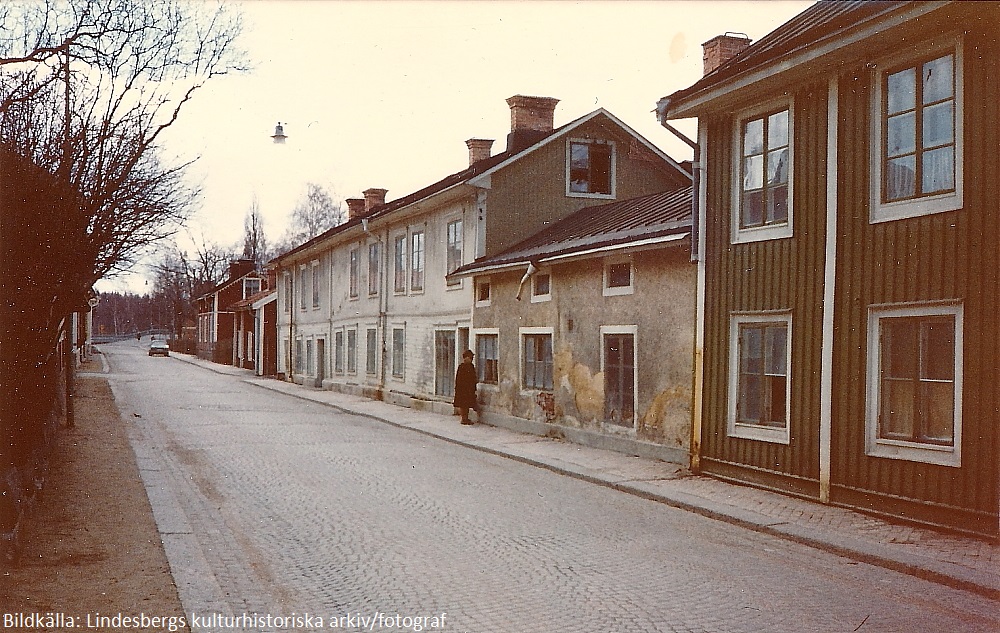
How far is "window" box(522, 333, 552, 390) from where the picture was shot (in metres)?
18.3

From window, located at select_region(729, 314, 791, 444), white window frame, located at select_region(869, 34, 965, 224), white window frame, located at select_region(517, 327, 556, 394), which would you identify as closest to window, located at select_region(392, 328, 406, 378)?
white window frame, located at select_region(517, 327, 556, 394)

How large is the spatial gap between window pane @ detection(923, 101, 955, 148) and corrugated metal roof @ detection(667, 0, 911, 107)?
1141mm

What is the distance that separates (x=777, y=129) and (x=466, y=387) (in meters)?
10.9

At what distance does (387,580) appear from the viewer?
7.13 meters

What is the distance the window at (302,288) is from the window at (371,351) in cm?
993

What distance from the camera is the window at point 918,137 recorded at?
9.40 metres

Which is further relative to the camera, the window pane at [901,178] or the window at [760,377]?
the window at [760,377]

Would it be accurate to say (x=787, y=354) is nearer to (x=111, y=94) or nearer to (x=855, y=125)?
(x=855, y=125)

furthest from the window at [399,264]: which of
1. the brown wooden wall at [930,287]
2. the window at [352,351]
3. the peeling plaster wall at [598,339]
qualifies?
the brown wooden wall at [930,287]

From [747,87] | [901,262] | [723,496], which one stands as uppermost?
[747,87]

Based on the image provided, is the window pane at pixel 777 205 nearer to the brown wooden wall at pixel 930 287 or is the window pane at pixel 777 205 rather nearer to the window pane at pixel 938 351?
the brown wooden wall at pixel 930 287

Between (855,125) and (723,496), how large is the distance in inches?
180

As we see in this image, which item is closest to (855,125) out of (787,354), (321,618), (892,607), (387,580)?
(787,354)

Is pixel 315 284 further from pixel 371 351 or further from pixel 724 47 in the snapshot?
pixel 724 47
